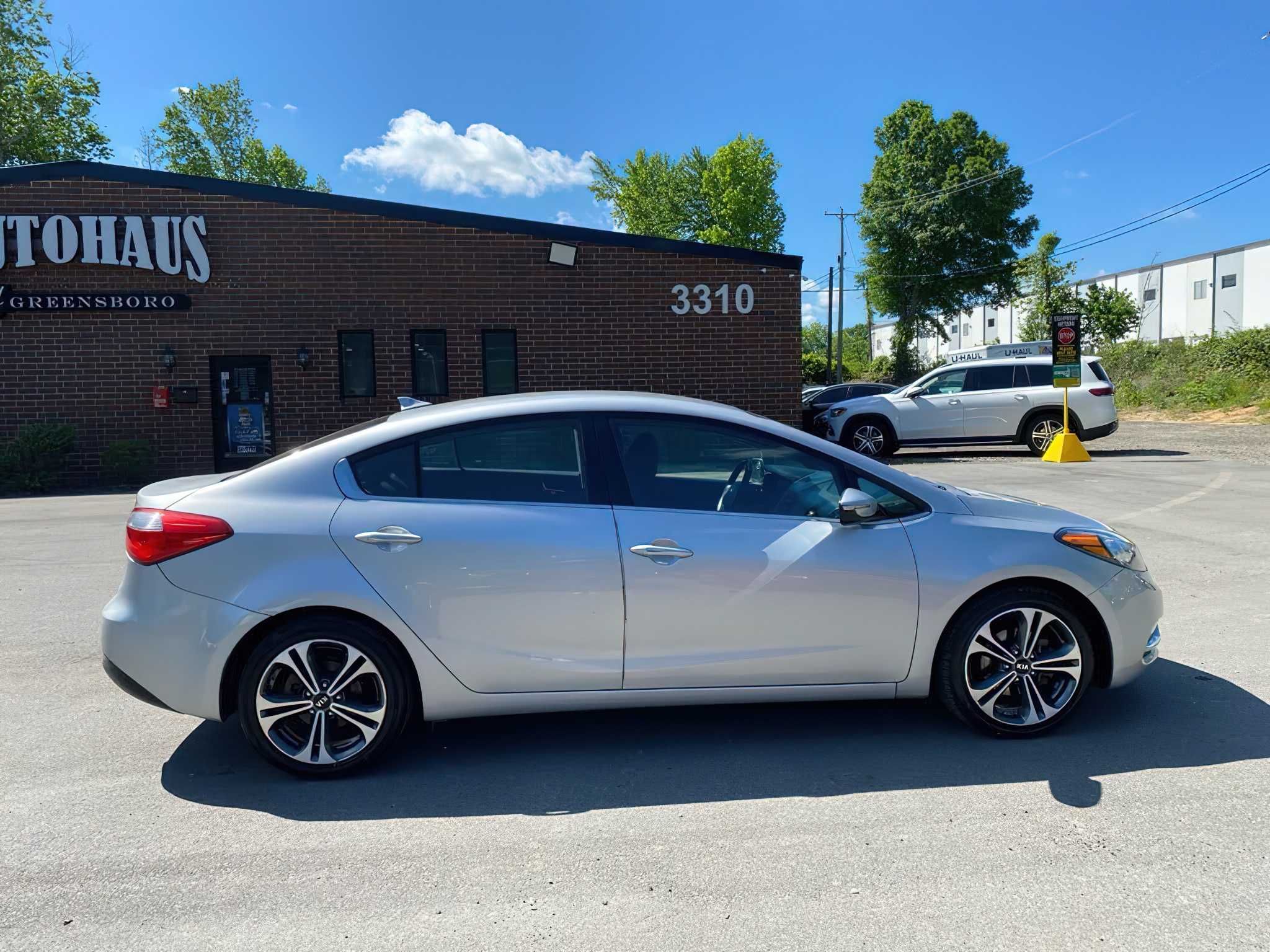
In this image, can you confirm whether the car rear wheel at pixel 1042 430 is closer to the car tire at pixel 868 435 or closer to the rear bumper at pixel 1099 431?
the rear bumper at pixel 1099 431

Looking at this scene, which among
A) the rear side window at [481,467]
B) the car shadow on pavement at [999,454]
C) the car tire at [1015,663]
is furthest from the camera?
the car shadow on pavement at [999,454]

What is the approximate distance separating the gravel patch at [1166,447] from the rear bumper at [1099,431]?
1.76 feet

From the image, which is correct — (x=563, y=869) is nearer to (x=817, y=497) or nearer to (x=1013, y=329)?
(x=817, y=497)

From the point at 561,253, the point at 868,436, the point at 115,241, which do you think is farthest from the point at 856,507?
the point at 115,241

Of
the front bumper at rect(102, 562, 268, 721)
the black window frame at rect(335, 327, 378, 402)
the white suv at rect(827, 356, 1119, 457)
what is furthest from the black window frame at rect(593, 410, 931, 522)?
the white suv at rect(827, 356, 1119, 457)

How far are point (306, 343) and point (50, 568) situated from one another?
8915 mm

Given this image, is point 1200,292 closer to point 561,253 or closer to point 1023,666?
point 561,253

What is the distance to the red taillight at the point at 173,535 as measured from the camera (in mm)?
3707

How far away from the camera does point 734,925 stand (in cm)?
275

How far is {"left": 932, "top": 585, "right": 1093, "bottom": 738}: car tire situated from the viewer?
3984 mm

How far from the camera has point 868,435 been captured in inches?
698

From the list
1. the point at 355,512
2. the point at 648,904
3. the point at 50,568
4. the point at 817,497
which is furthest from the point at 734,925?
the point at 50,568

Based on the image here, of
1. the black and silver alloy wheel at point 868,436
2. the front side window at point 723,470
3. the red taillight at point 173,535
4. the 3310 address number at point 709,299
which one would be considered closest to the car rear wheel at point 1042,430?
the black and silver alloy wheel at point 868,436

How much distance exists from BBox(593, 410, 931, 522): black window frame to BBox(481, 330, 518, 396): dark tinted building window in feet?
43.1
